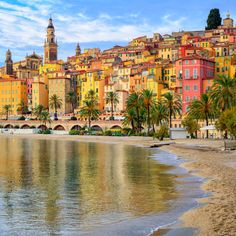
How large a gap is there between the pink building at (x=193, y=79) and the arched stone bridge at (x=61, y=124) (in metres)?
16.9

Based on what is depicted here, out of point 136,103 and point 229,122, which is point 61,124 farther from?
point 229,122

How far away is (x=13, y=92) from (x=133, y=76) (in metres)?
55.0

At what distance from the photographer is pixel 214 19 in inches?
6993

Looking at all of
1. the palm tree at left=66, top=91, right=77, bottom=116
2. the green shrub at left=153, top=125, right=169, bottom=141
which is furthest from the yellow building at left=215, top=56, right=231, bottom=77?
the palm tree at left=66, top=91, right=77, bottom=116

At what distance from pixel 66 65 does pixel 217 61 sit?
285 ft

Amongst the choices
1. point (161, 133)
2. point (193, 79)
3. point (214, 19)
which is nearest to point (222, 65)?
point (193, 79)

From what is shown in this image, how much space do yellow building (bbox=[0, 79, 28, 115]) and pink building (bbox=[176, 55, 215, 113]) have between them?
264 feet

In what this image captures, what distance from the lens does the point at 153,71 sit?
133250 mm

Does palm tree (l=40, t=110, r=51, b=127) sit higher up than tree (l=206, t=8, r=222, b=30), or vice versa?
tree (l=206, t=8, r=222, b=30)

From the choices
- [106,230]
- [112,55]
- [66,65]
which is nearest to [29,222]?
[106,230]

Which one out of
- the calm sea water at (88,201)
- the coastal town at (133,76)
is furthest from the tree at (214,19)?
the calm sea water at (88,201)

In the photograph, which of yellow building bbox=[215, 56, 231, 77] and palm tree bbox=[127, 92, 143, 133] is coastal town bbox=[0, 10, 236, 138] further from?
palm tree bbox=[127, 92, 143, 133]

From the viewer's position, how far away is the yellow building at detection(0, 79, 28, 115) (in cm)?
17288

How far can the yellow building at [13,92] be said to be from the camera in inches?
6806
